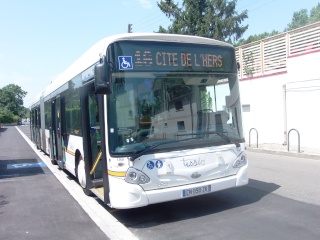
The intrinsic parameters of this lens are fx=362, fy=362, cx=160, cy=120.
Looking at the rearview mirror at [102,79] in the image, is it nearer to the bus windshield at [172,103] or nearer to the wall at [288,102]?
the bus windshield at [172,103]

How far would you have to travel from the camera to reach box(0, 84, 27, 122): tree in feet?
383

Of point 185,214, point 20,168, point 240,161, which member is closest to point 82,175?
point 185,214

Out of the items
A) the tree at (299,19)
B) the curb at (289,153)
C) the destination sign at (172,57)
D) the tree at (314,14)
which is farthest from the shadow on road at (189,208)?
the tree at (299,19)

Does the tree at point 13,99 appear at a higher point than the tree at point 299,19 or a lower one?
lower

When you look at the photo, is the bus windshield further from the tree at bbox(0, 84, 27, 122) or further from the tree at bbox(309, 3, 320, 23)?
the tree at bbox(0, 84, 27, 122)

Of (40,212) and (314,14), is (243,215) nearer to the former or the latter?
(40,212)

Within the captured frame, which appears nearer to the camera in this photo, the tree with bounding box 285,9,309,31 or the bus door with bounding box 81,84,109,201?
the bus door with bounding box 81,84,109,201

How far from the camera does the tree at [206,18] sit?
30906 millimetres

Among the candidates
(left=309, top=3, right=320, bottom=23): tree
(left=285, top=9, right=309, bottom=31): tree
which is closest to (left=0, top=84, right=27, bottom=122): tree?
(left=285, top=9, right=309, bottom=31): tree

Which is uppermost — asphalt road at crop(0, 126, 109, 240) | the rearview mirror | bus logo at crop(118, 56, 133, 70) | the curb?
bus logo at crop(118, 56, 133, 70)

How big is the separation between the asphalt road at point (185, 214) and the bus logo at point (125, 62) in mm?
2629

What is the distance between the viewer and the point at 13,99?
120875 mm

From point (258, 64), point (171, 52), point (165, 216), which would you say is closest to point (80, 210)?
point (165, 216)

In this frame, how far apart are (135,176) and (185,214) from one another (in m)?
1.39
